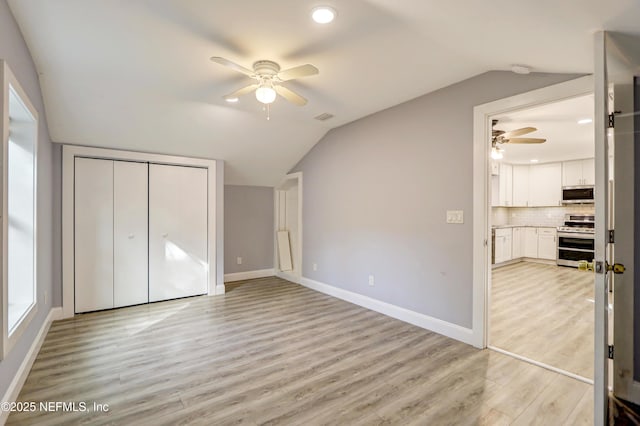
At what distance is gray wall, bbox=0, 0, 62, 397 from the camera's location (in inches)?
73.3

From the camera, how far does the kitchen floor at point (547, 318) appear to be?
8.71 feet

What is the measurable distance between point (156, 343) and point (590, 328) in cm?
462

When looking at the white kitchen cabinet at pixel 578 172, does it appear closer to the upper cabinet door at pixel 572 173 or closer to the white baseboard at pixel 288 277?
the upper cabinet door at pixel 572 173

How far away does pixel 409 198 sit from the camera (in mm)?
3490

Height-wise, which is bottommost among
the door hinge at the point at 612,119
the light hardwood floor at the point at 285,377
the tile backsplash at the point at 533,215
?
the light hardwood floor at the point at 285,377

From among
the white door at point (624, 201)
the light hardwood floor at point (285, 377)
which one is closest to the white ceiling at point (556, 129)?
the white door at point (624, 201)

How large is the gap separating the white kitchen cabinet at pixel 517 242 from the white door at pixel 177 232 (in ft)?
22.7

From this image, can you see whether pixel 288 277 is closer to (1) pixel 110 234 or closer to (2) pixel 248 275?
(2) pixel 248 275

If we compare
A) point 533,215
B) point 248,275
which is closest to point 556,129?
point 533,215

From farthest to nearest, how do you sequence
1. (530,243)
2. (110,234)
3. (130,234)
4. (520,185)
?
(520,185), (530,243), (130,234), (110,234)

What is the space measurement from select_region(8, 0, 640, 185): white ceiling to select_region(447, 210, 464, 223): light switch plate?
1344 mm

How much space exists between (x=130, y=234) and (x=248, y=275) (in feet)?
7.57

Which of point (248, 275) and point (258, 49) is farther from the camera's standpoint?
point (248, 275)

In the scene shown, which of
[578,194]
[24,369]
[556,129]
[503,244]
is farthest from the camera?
[503,244]
